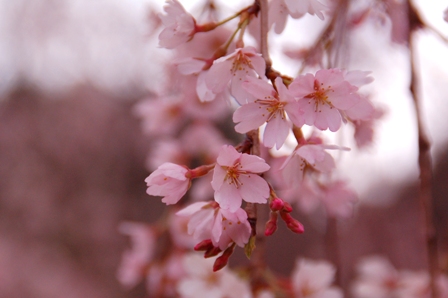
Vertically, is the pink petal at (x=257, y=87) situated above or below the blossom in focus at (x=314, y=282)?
above

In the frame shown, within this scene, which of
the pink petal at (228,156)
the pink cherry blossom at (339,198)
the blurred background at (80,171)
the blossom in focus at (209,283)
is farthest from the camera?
the blurred background at (80,171)

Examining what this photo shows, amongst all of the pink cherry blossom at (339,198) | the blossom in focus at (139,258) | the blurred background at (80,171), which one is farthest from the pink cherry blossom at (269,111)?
the blurred background at (80,171)

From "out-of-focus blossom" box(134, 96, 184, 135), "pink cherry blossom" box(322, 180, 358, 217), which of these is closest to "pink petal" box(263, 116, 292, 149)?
"pink cherry blossom" box(322, 180, 358, 217)

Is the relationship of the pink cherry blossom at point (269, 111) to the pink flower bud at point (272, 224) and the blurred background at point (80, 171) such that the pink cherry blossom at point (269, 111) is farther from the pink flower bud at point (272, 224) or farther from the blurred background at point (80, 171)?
the blurred background at point (80, 171)

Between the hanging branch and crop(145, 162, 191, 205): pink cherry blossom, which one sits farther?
the hanging branch

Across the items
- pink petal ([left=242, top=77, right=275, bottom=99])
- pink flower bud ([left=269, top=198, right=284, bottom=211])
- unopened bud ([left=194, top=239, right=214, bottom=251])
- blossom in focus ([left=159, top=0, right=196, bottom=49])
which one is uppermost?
blossom in focus ([left=159, top=0, right=196, bottom=49])

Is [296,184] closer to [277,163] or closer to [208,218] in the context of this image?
[208,218]

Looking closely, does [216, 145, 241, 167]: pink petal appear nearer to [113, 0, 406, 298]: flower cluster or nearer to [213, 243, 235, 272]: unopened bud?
[113, 0, 406, 298]: flower cluster

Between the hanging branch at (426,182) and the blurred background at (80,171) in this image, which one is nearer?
the hanging branch at (426,182)
